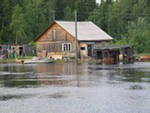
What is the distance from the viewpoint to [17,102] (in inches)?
1033

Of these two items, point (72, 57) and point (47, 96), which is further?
point (72, 57)

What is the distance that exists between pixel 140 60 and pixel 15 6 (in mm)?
45581

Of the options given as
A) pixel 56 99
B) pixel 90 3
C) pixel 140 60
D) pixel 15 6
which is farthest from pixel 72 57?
pixel 56 99

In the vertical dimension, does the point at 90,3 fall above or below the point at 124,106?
above

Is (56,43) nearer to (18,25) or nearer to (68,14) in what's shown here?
(18,25)

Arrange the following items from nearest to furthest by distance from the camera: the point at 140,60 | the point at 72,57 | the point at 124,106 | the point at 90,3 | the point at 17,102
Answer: the point at 124,106 < the point at 17,102 < the point at 140,60 < the point at 72,57 < the point at 90,3

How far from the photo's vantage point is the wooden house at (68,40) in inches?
3371

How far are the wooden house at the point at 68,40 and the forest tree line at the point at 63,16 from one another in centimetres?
819

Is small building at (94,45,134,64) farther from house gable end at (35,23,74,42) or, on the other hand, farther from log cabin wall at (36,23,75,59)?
house gable end at (35,23,74,42)

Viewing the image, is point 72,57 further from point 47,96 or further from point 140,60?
point 47,96

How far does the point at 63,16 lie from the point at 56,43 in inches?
1577

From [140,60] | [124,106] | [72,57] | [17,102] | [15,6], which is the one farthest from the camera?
[15,6]

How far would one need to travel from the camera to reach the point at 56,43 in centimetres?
8975

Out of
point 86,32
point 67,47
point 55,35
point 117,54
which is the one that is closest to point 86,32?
point 86,32
